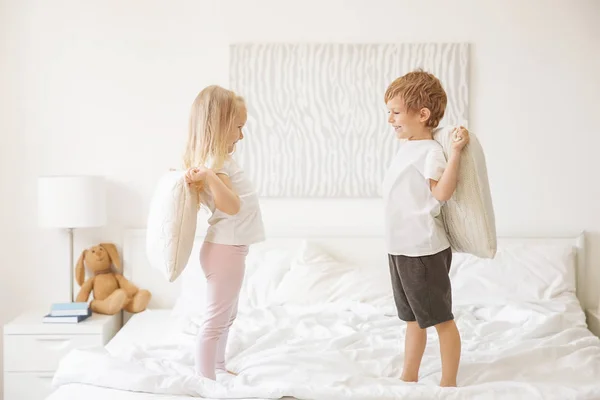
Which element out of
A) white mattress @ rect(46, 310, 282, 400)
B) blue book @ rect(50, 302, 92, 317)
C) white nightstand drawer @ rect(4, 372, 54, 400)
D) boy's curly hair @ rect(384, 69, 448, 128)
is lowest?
white nightstand drawer @ rect(4, 372, 54, 400)

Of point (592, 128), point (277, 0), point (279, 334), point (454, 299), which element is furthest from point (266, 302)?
point (592, 128)

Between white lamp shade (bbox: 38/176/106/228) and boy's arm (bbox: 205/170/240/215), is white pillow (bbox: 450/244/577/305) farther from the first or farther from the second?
white lamp shade (bbox: 38/176/106/228)

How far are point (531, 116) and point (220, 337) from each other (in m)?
2.11

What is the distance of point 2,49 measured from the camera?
367 cm

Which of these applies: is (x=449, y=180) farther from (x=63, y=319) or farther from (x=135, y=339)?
(x=63, y=319)

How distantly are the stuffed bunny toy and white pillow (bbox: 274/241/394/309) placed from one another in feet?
2.49

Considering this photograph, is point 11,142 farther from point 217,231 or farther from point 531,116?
point 531,116

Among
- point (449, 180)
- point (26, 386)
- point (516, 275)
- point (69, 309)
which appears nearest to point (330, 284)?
point (516, 275)

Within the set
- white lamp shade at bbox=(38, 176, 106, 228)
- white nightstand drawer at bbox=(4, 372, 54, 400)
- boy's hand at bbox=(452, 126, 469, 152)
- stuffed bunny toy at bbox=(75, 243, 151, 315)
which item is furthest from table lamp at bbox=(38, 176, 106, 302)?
boy's hand at bbox=(452, 126, 469, 152)

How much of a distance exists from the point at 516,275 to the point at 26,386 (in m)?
2.27

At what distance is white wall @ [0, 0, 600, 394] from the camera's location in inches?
143

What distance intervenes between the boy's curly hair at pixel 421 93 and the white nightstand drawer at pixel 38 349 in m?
1.85

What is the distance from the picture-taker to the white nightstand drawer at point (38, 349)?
10.6ft

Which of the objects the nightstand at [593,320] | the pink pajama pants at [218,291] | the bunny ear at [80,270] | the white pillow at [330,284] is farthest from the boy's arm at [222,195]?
the nightstand at [593,320]
